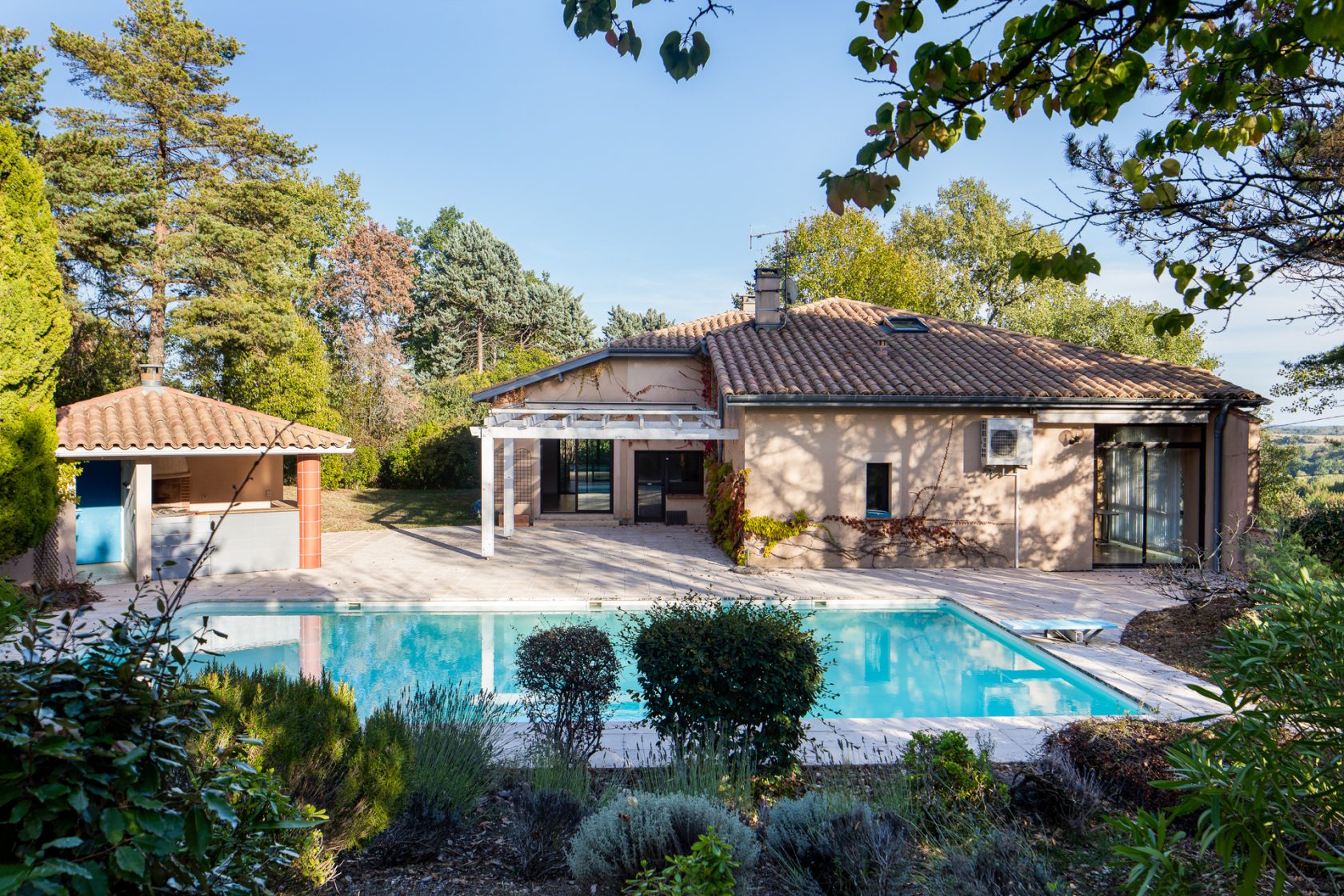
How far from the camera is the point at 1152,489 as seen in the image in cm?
1716

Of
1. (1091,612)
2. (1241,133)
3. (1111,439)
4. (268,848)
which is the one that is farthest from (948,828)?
(1111,439)

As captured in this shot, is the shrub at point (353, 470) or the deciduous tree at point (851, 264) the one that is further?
the deciduous tree at point (851, 264)

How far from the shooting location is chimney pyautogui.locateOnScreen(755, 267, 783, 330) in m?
20.7

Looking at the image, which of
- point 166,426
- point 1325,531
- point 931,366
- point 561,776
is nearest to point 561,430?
point 166,426

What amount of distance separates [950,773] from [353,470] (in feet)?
89.8

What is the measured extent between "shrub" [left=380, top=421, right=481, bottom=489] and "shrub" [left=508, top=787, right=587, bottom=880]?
25.6 meters

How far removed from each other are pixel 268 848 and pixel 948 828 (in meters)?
3.43

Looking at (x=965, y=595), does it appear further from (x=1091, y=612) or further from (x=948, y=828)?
(x=948, y=828)

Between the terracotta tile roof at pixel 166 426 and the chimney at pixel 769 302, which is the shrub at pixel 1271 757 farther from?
the chimney at pixel 769 302

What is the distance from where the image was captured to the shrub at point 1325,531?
1296 centimetres

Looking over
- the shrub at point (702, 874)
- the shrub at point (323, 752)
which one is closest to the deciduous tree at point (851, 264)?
the shrub at point (323, 752)

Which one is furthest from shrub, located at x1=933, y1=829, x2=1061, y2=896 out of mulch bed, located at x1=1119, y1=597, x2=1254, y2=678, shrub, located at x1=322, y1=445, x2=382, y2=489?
shrub, located at x1=322, y1=445, x2=382, y2=489

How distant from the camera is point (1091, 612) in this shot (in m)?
12.1

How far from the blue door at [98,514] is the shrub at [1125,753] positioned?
16.8 m
